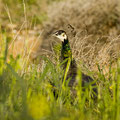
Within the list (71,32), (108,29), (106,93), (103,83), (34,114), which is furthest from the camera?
(108,29)

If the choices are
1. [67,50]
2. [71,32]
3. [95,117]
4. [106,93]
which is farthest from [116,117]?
[71,32]

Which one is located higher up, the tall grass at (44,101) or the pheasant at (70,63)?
the pheasant at (70,63)

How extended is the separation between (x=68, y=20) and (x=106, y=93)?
17.4ft

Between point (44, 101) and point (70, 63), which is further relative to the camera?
point (70, 63)

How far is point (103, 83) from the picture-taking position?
2.92 meters

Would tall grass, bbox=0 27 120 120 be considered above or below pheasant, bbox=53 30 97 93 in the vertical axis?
below

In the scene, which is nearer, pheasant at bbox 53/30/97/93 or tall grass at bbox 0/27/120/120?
tall grass at bbox 0/27/120/120

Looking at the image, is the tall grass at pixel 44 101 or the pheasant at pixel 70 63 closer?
the tall grass at pixel 44 101

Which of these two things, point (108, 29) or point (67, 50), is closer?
point (67, 50)

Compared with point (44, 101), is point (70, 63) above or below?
above

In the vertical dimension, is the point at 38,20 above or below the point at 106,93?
above

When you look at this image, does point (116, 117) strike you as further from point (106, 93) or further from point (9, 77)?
point (9, 77)

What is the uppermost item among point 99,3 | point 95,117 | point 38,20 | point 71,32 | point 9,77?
point 38,20

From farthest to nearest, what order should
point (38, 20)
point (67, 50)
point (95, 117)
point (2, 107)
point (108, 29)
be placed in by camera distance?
1. point (38, 20)
2. point (108, 29)
3. point (67, 50)
4. point (95, 117)
5. point (2, 107)
